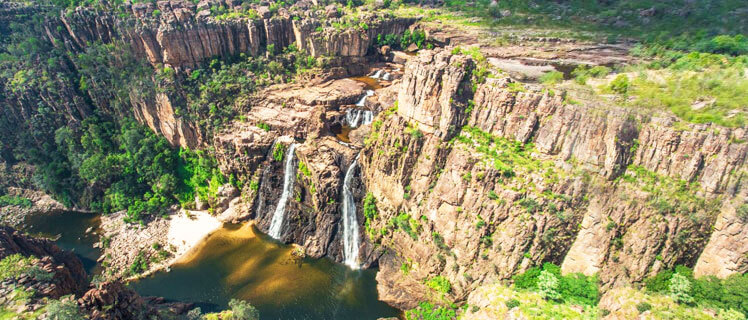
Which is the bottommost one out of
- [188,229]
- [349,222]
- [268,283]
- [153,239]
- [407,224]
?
[268,283]

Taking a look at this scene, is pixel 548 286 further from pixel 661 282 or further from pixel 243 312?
pixel 243 312

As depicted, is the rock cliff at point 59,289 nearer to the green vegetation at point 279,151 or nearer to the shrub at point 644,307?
the green vegetation at point 279,151

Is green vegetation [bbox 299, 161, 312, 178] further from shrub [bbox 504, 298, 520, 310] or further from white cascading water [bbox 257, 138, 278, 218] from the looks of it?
shrub [bbox 504, 298, 520, 310]

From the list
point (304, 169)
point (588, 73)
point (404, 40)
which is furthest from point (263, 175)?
point (588, 73)

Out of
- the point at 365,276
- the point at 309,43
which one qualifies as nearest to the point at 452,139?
the point at 365,276

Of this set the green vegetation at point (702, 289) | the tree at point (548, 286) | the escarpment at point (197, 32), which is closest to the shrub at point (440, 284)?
the tree at point (548, 286)

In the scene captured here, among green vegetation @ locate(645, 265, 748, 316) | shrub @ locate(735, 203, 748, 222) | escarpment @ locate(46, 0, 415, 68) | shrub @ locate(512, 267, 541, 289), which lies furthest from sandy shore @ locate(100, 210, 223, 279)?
shrub @ locate(735, 203, 748, 222)
